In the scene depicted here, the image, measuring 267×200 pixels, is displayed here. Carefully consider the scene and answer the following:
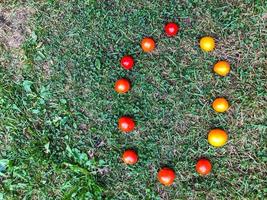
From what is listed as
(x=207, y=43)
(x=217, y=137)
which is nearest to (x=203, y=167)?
(x=217, y=137)

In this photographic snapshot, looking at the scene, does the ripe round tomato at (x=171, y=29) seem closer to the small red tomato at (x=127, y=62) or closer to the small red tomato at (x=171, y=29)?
the small red tomato at (x=171, y=29)

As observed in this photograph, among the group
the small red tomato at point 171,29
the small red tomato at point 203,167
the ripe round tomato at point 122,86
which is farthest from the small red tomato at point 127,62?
the small red tomato at point 203,167

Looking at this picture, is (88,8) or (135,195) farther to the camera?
(88,8)

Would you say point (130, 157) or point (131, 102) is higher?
point (131, 102)

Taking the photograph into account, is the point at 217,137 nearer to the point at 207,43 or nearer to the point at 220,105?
the point at 220,105

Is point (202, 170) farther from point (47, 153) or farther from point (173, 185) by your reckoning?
point (47, 153)

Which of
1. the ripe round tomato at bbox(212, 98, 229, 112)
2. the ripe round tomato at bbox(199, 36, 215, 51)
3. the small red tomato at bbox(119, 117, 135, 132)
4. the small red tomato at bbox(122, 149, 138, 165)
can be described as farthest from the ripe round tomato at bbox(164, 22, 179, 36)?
the small red tomato at bbox(122, 149, 138, 165)

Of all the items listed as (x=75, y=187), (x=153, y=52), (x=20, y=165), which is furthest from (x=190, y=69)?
(x=20, y=165)
